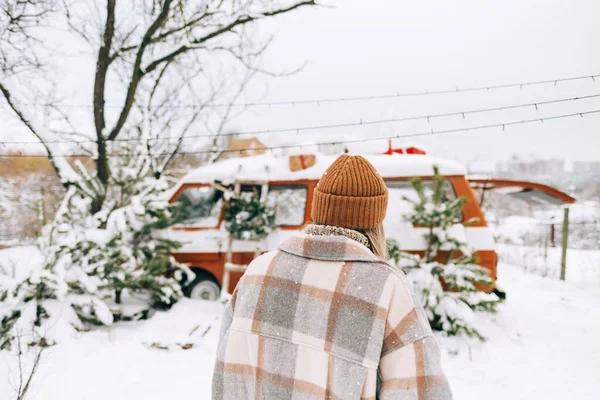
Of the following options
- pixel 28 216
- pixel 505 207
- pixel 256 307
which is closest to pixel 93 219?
pixel 256 307

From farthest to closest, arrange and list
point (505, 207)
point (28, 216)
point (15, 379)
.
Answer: point (505, 207) → point (28, 216) → point (15, 379)

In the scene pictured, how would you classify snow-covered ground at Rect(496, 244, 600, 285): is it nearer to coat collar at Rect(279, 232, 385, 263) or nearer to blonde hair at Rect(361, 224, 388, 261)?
blonde hair at Rect(361, 224, 388, 261)

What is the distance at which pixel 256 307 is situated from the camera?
1322 mm

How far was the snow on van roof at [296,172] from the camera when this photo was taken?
5969 millimetres

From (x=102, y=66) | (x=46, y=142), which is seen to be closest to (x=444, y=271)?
(x=46, y=142)

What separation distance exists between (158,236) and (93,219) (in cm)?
95

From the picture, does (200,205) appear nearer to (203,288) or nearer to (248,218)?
(248,218)

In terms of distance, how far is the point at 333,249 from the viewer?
124 cm

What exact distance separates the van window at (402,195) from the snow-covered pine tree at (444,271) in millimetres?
370

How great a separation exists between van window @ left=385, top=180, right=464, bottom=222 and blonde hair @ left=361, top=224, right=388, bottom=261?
4.51m

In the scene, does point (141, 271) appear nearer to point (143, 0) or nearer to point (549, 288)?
point (143, 0)

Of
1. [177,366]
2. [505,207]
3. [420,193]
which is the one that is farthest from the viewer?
[505,207]

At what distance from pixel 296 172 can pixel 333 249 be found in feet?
17.3

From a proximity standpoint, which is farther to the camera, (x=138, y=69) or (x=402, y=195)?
(x=138, y=69)
